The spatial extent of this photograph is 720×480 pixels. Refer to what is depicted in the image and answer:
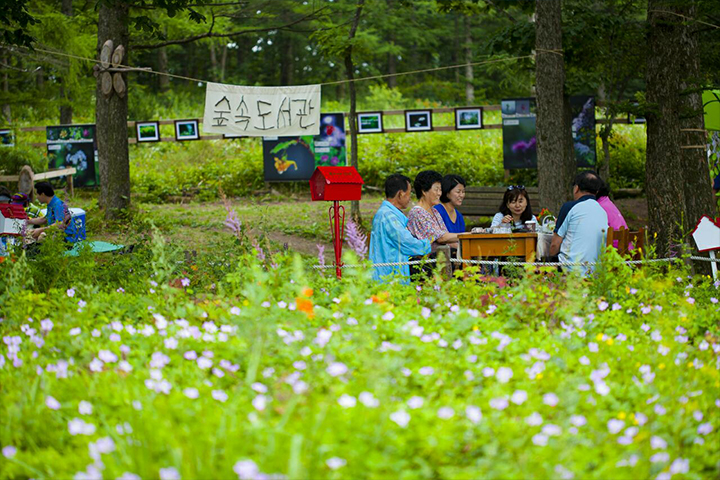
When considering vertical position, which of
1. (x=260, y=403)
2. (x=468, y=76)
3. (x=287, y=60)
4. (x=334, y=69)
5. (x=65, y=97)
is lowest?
(x=260, y=403)

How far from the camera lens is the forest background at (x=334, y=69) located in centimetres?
1277

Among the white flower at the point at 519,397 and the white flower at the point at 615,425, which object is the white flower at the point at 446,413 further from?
the white flower at the point at 615,425

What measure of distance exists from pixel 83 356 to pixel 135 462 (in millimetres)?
1185

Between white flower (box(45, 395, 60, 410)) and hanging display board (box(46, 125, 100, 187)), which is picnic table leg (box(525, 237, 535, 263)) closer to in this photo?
white flower (box(45, 395, 60, 410))

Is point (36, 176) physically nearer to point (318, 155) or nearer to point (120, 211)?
point (120, 211)

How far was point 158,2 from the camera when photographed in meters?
8.82

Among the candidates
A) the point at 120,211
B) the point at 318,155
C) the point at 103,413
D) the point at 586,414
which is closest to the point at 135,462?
the point at 103,413

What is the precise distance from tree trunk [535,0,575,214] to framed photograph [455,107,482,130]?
8.16 m

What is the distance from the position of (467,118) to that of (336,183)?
1096cm

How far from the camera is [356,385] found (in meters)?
3.28

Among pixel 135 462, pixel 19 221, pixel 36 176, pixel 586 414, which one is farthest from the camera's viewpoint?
pixel 36 176

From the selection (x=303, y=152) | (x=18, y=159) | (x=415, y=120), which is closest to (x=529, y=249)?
(x=303, y=152)

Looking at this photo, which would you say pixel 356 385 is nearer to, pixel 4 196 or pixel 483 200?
pixel 4 196

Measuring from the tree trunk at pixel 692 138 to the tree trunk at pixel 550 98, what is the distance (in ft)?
4.32
